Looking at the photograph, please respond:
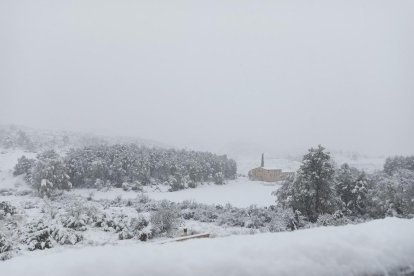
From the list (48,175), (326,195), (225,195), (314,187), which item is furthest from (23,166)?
(326,195)

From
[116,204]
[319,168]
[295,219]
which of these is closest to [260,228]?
[295,219]

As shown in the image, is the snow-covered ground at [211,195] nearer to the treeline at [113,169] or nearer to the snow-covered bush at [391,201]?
the treeline at [113,169]

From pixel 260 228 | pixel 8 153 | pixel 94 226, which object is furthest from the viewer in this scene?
pixel 8 153

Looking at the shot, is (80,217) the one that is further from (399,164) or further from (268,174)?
(399,164)

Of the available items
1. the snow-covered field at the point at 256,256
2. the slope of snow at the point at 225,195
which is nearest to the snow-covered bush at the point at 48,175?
the slope of snow at the point at 225,195

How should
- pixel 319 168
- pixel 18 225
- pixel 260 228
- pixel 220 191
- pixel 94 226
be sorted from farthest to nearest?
pixel 220 191, pixel 319 168, pixel 260 228, pixel 94 226, pixel 18 225

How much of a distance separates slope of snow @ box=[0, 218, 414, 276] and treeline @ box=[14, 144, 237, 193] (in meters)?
49.2

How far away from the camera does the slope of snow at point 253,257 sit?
86.7 inches

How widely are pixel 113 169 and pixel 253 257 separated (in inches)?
2324

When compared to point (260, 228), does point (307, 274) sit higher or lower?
higher

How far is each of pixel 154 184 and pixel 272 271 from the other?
60.0 meters

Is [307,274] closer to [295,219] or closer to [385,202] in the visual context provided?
[295,219]

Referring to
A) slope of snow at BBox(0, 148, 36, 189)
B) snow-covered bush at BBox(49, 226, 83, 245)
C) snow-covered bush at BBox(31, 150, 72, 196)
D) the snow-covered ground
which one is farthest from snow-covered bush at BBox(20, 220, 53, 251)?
slope of snow at BBox(0, 148, 36, 189)

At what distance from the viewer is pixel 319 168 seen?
31.7 m
